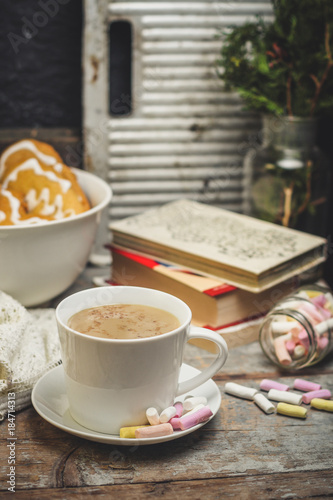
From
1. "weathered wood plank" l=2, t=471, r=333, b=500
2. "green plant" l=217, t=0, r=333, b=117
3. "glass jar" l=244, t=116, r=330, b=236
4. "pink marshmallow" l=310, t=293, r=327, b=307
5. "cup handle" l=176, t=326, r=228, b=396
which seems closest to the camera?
"weathered wood plank" l=2, t=471, r=333, b=500

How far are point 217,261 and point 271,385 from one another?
24 cm

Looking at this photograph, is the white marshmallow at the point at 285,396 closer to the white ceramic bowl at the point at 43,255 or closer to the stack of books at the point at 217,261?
the stack of books at the point at 217,261

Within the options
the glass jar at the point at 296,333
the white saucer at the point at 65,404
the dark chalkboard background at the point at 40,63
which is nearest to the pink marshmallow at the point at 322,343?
the glass jar at the point at 296,333

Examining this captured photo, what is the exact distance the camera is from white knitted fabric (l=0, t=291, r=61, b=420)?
0.83m

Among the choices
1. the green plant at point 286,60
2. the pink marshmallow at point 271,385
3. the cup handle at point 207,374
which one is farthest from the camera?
the green plant at point 286,60

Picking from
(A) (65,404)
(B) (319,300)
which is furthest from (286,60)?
(A) (65,404)

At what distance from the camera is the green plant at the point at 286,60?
1.17 m

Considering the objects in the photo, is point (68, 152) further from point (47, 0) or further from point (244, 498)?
point (244, 498)

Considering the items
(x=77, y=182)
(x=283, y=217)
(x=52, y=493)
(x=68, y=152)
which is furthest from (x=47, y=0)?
(x=52, y=493)

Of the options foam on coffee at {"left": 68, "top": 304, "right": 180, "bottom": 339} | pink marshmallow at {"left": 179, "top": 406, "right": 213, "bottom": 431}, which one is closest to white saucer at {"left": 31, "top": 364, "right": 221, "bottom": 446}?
pink marshmallow at {"left": 179, "top": 406, "right": 213, "bottom": 431}

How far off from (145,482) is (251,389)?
25 centimetres

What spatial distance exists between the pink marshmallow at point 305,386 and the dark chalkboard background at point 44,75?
50 cm

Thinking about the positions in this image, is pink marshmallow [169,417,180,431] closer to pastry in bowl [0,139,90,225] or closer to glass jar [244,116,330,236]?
pastry in bowl [0,139,90,225]

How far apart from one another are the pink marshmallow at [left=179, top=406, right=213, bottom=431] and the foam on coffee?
11cm
